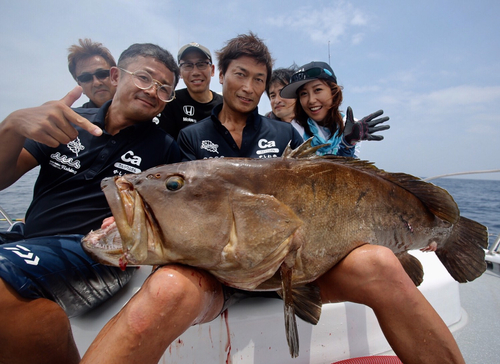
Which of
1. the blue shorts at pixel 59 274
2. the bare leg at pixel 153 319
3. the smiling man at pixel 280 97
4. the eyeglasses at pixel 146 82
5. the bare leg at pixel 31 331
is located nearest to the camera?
the bare leg at pixel 153 319

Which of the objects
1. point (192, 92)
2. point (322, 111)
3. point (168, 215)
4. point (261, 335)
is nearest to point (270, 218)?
point (168, 215)

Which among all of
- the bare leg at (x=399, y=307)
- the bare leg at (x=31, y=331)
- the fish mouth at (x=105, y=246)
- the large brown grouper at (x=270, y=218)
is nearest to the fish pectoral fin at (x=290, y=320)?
the large brown grouper at (x=270, y=218)

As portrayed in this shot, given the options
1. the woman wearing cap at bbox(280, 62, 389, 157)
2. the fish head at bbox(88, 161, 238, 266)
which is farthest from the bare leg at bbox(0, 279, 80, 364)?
the woman wearing cap at bbox(280, 62, 389, 157)

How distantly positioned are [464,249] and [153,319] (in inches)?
88.9

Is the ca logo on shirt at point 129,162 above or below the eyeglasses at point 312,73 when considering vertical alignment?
below

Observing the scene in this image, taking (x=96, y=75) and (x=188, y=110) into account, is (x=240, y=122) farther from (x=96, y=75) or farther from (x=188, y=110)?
(x=96, y=75)

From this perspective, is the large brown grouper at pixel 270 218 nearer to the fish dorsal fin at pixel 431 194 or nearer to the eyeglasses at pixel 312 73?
the fish dorsal fin at pixel 431 194

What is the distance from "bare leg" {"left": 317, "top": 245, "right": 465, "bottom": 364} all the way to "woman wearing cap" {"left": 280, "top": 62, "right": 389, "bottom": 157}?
7.20 feet

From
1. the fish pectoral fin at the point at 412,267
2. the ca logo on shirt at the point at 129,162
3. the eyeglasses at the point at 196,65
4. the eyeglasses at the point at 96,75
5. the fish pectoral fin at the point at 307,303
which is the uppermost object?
the eyeglasses at the point at 196,65

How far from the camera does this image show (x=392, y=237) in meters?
1.80

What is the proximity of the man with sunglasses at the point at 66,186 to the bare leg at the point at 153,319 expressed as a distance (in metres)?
0.64

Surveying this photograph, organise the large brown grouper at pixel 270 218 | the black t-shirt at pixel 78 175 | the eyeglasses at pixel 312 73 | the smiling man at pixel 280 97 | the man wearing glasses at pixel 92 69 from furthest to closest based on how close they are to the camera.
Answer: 1. the smiling man at pixel 280 97
2. the man wearing glasses at pixel 92 69
3. the eyeglasses at pixel 312 73
4. the black t-shirt at pixel 78 175
5. the large brown grouper at pixel 270 218

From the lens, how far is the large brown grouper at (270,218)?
1.32m

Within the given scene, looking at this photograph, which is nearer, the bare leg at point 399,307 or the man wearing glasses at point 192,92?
the bare leg at point 399,307
